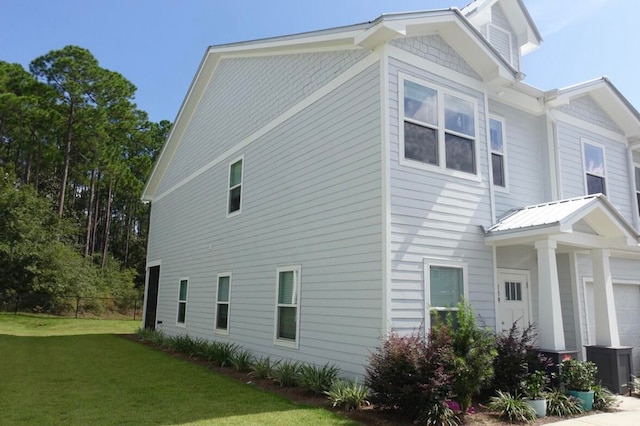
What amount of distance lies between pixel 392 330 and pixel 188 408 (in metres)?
3.21

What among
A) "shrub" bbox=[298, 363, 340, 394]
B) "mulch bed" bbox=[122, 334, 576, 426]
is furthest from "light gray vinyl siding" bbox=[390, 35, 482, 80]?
"mulch bed" bbox=[122, 334, 576, 426]

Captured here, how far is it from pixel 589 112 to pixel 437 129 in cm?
570

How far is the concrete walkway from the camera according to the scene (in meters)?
6.36

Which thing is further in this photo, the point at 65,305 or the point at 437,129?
the point at 65,305

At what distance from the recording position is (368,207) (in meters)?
7.71

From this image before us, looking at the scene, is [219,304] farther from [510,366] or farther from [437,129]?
[510,366]

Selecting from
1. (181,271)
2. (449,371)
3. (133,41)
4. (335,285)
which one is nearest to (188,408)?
(335,285)

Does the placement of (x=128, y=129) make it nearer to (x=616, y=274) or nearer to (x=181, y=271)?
(x=181, y=271)

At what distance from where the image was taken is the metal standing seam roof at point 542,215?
7.65 meters

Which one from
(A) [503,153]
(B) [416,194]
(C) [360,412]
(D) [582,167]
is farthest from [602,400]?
(D) [582,167]

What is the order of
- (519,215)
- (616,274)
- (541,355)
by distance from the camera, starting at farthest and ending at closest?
(616,274) < (519,215) < (541,355)

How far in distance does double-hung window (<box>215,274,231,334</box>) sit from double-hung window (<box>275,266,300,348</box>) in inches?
107

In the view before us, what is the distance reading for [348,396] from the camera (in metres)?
6.78

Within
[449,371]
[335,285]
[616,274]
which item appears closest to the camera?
[449,371]
